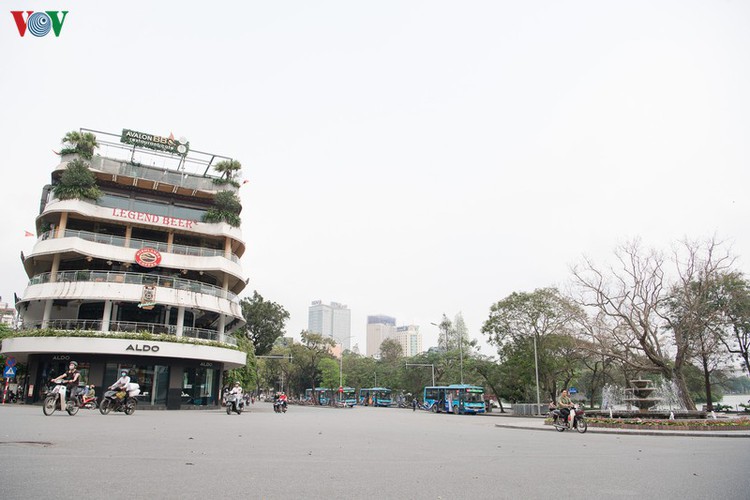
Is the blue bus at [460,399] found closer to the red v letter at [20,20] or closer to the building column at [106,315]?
the building column at [106,315]

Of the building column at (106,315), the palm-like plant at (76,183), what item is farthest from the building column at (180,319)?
the palm-like plant at (76,183)

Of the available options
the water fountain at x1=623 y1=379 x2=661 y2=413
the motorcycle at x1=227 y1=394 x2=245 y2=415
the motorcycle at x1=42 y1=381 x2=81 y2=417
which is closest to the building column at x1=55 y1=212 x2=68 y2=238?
the motorcycle at x1=227 y1=394 x2=245 y2=415

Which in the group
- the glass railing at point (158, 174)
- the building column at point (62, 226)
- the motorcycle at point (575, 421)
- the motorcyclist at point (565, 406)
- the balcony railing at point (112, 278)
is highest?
the glass railing at point (158, 174)

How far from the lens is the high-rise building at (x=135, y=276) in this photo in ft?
113

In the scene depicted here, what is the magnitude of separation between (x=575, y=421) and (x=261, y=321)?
46912mm

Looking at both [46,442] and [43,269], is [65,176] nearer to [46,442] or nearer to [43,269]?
[43,269]

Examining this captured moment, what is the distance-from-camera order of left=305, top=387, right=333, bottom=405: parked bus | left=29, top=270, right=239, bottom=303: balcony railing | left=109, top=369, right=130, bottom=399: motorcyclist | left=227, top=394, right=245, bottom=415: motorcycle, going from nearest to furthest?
left=109, top=369, right=130, bottom=399: motorcyclist
left=227, top=394, right=245, bottom=415: motorcycle
left=29, top=270, right=239, bottom=303: balcony railing
left=305, top=387, right=333, bottom=405: parked bus

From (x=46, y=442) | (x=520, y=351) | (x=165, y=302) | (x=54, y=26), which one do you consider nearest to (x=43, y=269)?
(x=165, y=302)

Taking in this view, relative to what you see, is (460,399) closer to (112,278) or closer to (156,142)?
(112,278)

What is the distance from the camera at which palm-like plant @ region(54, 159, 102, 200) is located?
37.2 meters

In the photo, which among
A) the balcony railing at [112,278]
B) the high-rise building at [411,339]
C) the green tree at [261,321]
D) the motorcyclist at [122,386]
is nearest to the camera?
the motorcyclist at [122,386]

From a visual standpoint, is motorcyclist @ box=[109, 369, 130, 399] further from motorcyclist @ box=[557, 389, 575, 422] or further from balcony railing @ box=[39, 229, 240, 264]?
balcony railing @ box=[39, 229, 240, 264]

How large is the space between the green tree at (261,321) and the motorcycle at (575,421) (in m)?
45.6

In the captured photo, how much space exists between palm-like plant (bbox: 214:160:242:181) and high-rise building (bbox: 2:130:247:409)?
0.61ft
